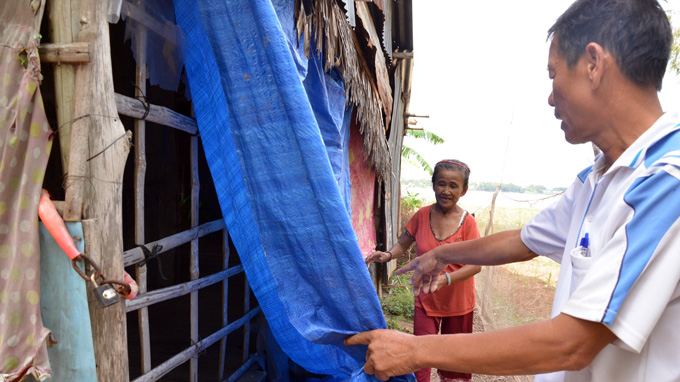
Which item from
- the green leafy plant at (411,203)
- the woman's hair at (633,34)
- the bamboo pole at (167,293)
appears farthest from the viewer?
the green leafy plant at (411,203)

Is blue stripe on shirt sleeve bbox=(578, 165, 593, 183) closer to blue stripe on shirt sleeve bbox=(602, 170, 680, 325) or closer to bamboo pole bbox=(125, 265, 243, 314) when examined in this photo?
blue stripe on shirt sleeve bbox=(602, 170, 680, 325)

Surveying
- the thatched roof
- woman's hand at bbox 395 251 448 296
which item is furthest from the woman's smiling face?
woman's hand at bbox 395 251 448 296

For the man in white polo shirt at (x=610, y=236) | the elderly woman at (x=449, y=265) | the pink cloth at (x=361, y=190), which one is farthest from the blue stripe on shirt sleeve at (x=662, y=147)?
the pink cloth at (x=361, y=190)

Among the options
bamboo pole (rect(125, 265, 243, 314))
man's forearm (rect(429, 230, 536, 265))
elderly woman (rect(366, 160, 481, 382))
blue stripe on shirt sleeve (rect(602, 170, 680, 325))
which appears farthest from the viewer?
elderly woman (rect(366, 160, 481, 382))

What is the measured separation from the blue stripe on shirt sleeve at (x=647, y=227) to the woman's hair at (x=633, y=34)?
1.11 ft

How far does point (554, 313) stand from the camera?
1.23 metres

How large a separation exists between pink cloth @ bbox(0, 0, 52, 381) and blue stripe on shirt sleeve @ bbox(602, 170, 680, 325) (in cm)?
132

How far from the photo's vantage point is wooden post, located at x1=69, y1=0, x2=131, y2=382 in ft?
3.43

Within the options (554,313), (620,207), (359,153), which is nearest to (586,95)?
(620,207)

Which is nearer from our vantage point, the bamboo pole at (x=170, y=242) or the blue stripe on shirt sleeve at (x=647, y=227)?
Answer: the blue stripe on shirt sleeve at (x=647, y=227)

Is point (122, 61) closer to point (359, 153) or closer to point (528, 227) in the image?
point (359, 153)

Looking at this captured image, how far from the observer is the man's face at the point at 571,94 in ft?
3.74

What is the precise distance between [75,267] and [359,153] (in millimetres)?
2905

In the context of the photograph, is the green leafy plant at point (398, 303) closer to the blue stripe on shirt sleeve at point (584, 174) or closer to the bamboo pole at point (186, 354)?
the bamboo pole at point (186, 354)
